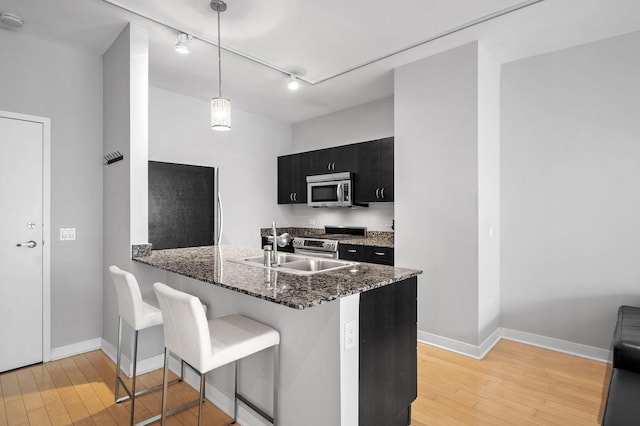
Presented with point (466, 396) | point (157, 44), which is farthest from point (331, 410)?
point (157, 44)

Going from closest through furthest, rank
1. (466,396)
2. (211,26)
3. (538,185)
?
(466,396), (211,26), (538,185)

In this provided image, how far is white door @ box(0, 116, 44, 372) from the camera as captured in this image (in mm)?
2787

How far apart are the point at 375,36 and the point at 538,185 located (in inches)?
81.7

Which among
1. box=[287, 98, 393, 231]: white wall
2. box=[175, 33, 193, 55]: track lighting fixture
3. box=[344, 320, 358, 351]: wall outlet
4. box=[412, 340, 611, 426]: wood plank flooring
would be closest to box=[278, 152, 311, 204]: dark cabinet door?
box=[287, 98, 393, 231]: white wall

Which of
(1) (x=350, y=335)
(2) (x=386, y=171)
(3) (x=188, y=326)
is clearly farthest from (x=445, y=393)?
(2) (x=386, y=171)

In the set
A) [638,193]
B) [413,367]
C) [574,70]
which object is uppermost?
[574,70]

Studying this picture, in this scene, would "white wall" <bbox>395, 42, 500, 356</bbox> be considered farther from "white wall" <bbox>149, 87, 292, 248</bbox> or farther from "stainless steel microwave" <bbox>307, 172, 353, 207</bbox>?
"white wall" <bbox>149, 87, 292, 248</bbox>

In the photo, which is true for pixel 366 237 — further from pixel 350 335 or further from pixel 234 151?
pixel 350 335

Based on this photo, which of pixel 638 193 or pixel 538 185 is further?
pixel 538 185

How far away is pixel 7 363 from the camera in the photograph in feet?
9.13

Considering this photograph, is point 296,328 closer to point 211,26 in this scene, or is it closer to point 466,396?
point 466,396

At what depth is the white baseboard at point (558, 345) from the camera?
2943mm

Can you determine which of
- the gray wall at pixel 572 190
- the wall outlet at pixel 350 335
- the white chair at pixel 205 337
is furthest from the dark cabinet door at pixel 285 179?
the wall outlet at pixel 350 335

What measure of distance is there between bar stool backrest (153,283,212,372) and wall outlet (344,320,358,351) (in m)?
0.62
